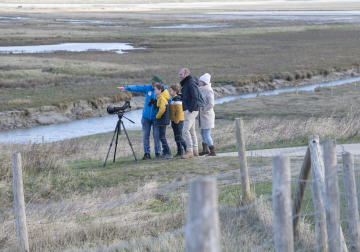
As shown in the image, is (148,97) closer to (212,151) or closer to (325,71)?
(212,151)

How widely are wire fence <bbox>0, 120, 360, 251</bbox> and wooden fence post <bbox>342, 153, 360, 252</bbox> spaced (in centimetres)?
7

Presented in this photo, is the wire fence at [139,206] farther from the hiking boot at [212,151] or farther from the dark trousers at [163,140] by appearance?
the dark trousers at [163,140]

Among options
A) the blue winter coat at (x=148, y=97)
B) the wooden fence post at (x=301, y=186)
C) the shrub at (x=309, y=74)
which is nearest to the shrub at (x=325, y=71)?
the shrub at (x=309, y=74)

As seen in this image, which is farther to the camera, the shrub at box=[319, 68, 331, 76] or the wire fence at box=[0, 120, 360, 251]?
the shrub at box=[319, 68, 331, 76]

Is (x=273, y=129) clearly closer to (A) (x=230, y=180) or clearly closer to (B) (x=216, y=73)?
(A) (x=230, y=180)

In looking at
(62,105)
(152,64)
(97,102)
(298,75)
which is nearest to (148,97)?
(62,105)

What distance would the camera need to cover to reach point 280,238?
304cm

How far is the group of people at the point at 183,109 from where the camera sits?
8.69 m

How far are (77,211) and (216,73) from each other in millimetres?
30784

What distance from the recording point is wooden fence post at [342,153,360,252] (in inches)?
160

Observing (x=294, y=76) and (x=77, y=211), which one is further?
(x=294, y=76)

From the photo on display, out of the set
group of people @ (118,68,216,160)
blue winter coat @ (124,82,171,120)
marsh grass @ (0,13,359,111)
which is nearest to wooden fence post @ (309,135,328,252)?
group of people @ (118,68,216,160)

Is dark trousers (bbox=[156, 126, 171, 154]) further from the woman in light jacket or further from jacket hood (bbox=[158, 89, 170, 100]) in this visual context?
the woman in light jacket

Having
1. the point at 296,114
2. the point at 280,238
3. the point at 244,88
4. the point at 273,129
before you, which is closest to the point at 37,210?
the point at 280,238
